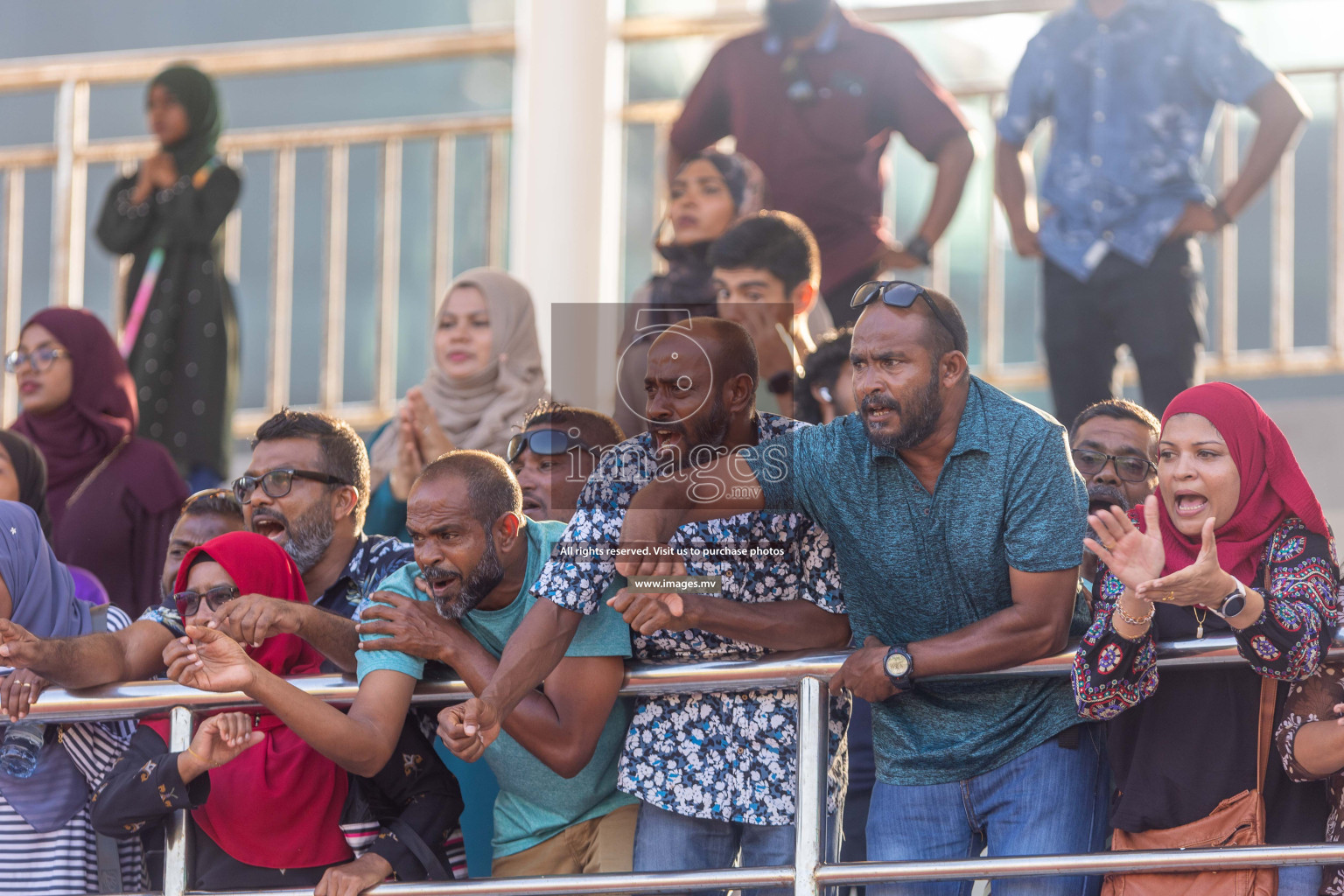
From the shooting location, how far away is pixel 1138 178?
5.40 meters

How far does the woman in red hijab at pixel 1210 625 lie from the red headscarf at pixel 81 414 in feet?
10.2

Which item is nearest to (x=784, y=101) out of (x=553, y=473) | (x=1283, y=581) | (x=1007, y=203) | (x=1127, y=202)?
(x=1007, y=203)

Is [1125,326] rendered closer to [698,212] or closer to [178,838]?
[698,212]

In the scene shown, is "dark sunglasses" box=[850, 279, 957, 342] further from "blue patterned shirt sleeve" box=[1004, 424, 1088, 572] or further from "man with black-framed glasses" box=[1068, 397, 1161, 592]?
"man with black-framed glasses" box=[1068, 397, 1161, 592]

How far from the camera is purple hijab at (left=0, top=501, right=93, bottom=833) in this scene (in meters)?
3.56

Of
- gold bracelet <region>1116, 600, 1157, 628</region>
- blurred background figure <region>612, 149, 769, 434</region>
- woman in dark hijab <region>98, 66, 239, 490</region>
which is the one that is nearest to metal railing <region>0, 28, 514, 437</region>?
woman in dark hijab <region>98, 66, 239, 490</region>

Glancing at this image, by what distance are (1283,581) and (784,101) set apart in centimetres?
322

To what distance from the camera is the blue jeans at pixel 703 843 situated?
331cm

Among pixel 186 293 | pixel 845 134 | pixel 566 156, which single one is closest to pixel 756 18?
pixel 566 156

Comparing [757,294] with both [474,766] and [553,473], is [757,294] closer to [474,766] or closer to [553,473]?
[553,473]

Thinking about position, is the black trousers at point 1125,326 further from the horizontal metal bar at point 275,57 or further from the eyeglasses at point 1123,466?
the horizontal metal bar at point 275,57

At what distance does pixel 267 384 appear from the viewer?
7.61 m

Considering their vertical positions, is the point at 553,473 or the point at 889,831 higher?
the point at 553,473

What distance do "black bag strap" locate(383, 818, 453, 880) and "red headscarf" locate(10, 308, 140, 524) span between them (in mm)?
1997
